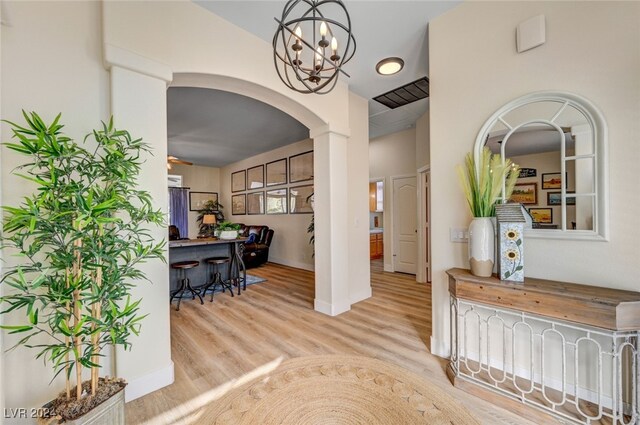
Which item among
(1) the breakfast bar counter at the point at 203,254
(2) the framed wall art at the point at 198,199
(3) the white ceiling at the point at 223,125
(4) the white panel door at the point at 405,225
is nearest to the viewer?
(3) the white ceiling at the point at 223,125

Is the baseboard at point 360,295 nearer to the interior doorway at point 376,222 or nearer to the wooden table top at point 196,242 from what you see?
the wooden table top at point 196,242

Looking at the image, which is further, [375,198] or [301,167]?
[375,198]

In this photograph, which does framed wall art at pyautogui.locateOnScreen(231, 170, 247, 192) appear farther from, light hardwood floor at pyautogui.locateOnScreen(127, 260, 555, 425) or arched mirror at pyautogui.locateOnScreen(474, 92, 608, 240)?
arched mirror at pyautogui.locateOnScreen(474, 92, 608, 240)

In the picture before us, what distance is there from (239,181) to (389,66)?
609 cm

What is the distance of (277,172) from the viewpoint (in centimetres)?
668

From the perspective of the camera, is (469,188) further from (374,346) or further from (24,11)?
(24,11)

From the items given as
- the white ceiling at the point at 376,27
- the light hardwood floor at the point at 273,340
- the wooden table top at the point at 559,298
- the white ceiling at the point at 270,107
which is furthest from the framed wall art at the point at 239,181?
the wooden table top at the point at 559,298

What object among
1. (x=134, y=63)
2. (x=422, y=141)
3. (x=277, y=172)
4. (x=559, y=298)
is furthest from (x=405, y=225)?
(x=134, y=63)

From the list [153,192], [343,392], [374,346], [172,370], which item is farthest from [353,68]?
[172,370]

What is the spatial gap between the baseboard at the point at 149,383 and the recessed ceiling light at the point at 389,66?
3684mm

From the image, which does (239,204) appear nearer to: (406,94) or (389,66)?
(406,94)

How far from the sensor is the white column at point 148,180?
70.7 inches

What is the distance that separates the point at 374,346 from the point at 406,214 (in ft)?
11.4

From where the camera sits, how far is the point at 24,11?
1.58 metres
